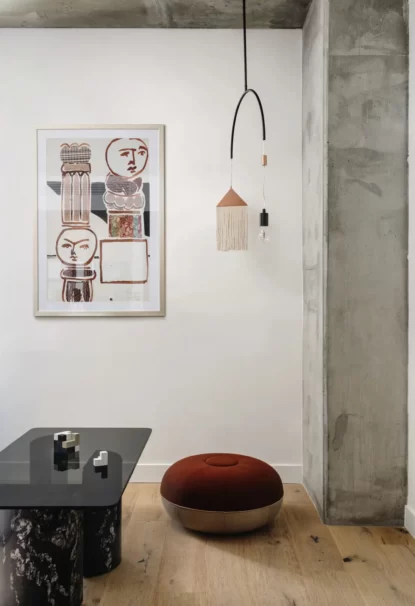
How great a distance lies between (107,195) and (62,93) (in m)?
0.67

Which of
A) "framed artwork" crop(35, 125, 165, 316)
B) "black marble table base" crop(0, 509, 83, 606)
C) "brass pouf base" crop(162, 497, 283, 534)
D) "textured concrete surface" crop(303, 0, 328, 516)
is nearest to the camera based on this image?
"black marble table base" crop(0, 509, 83, 606)

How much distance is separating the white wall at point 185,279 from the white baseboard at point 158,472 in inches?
0.9

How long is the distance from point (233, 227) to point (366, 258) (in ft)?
2.50

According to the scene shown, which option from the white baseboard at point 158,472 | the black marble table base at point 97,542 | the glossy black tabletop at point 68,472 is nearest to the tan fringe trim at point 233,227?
the glossy black tabletop at point 68,472

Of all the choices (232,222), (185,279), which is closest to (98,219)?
(185,279)

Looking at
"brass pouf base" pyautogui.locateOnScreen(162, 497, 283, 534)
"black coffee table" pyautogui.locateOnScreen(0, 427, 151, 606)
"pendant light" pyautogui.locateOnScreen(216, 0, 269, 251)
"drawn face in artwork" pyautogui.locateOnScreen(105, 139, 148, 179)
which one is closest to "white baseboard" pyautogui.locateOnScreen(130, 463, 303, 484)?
"brass pouf base" pyautogui.locateOnScreen(162, 497, 283, 534)

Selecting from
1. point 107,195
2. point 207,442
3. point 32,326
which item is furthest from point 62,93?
point 207,442

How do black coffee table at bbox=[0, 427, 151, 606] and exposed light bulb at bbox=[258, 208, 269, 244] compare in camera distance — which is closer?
black coffee table at bbox=[0, 427, 151, 606]

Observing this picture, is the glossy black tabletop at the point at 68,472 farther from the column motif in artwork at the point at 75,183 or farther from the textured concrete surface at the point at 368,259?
the column motif in artwork at the point at 75,183

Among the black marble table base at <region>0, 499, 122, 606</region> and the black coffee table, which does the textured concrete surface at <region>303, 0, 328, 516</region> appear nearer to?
the black coffee table

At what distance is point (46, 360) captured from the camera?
3287mm

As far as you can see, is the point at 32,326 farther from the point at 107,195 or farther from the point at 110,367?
the point at 107,195

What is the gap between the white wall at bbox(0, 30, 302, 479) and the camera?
327 cm

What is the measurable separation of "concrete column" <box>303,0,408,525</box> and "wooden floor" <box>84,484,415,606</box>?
0.22 meters
